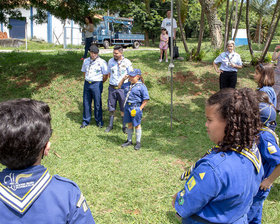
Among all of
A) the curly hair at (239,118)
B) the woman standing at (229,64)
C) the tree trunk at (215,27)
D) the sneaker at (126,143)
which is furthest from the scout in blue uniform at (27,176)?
the tree trunk at (215,27)

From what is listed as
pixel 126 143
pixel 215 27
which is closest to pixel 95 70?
pixel 126 143

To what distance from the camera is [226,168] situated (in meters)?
1.53

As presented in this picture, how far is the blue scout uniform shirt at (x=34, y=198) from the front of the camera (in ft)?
4.38

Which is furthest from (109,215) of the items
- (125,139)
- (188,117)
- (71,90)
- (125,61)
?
(71,90)

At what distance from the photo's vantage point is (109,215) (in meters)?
3.58

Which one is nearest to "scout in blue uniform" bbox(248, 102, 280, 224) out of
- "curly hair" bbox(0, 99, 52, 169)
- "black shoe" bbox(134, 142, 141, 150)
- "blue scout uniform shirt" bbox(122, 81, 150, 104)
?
"curly hair" bbox(0, 99, 52, 169)

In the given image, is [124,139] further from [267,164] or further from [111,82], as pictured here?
[267,164]

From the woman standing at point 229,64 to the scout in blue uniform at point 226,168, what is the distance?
6.10 meters

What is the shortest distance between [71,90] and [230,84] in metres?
5.04

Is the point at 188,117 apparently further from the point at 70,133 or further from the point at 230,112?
the point at 230,112

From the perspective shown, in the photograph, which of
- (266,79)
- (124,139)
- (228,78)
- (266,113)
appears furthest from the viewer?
(228,78)

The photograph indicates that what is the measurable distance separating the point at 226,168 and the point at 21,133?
1.08 metres

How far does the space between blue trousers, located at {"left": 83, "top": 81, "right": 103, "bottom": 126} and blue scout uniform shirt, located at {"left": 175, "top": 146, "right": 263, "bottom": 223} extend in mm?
5504

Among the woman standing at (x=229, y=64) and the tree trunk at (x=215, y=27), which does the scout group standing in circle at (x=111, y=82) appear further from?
the tree trunk at (x=215, y=27)
